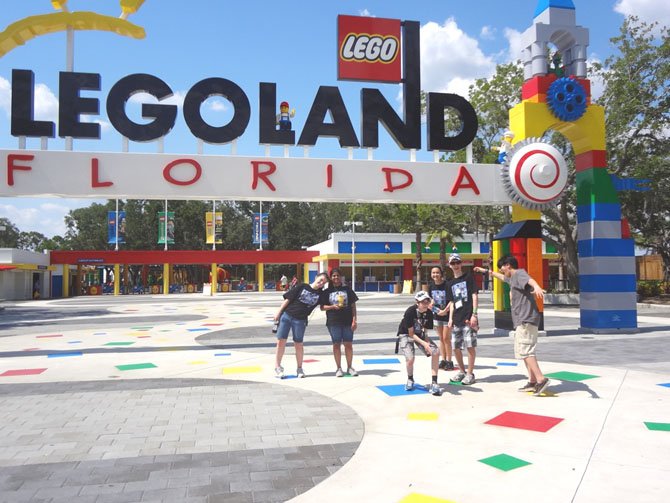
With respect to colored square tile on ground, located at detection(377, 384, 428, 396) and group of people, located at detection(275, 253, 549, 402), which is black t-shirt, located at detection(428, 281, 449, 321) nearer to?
group of people, located at detection(275, 253, 549, 402)

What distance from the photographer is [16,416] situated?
601cm

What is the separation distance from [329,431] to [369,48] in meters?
10.2

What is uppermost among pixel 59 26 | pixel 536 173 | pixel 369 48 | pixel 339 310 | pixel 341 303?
pixel 369 48

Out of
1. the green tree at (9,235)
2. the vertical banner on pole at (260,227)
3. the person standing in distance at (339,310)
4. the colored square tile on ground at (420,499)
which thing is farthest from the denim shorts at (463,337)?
the green tree at (9,235)

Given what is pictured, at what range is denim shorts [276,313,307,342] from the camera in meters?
8.06

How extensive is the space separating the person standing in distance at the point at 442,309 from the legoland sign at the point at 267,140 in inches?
177

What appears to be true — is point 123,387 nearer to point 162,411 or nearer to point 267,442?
point 162,411

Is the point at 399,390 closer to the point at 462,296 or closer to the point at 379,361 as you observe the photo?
the point at 462,296

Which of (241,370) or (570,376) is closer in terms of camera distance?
(570,376)

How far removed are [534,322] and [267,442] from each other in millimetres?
3650

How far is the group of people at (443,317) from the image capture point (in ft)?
22.2

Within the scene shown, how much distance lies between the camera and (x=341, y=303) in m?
7.86

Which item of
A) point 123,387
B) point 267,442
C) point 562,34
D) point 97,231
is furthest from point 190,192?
point 97,231

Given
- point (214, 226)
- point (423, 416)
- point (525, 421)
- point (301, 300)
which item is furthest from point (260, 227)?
point (525, 421)
